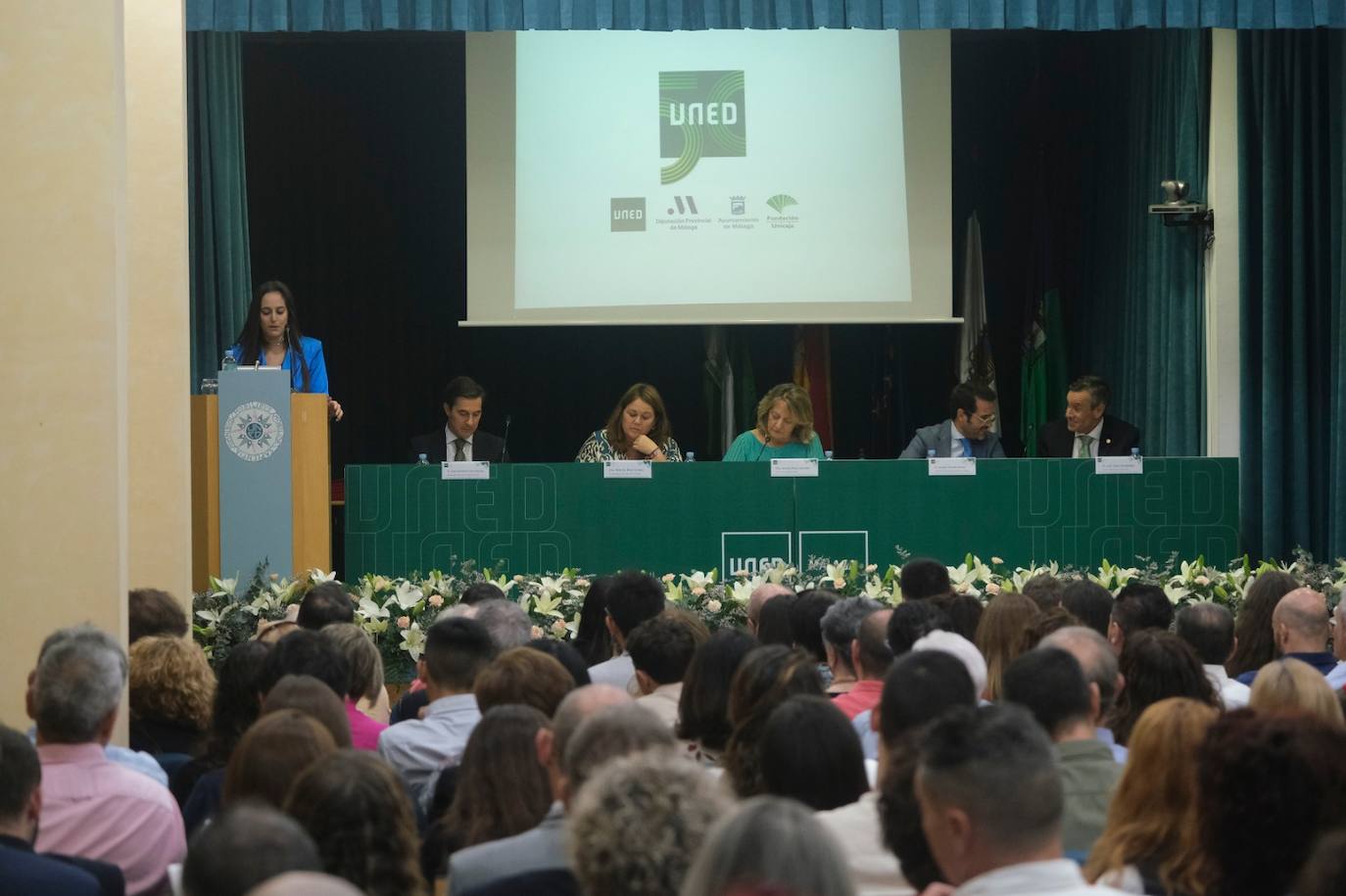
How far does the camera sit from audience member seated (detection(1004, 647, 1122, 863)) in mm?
3100

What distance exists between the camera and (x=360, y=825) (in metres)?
2.43

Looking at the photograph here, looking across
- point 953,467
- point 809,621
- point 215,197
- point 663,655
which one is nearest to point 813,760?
point 663,655

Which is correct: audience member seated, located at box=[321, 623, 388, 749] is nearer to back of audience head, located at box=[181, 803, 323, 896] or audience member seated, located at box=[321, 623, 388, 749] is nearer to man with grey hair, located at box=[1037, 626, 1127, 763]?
man with grey hair, located at box=[1037, 626, 1127, 763]

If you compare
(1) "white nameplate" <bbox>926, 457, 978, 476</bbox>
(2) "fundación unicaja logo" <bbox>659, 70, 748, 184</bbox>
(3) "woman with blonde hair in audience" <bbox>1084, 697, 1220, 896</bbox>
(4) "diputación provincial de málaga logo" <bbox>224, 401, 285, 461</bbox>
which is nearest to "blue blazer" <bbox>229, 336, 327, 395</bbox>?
(4) "diputación provincial de málaga logo" <bbox>224, 401, 285, 461</bbox>

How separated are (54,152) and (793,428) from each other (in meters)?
4.25

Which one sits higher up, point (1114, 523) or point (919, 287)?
point (919, 287)

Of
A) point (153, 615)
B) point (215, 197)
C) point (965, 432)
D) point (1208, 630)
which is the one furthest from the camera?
point (215, 197)

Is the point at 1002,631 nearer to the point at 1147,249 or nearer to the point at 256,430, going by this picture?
the point at 256,430

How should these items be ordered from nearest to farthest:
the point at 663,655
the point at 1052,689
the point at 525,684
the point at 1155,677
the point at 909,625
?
the point at 1052,689, the point at 525,684, the point at 1155,677, the point at 663,655, the point at 909,625

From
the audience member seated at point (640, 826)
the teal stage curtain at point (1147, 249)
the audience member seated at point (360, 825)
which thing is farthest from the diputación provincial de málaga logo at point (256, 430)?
the audience member seated at point (640, 826)

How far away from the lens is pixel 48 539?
4.61 m

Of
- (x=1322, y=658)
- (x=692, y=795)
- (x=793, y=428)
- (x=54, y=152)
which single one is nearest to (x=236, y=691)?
(x=54, y=152)

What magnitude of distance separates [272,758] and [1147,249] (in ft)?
28.0

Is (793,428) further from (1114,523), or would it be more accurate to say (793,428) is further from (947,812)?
(947,812)
